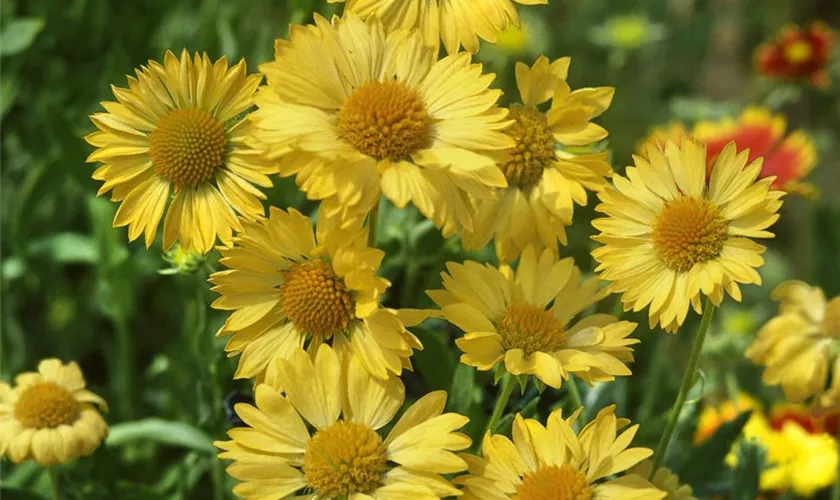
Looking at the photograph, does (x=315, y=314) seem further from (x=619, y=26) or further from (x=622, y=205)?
(x=619, y=26)

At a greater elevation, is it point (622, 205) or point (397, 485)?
point (622, 205)

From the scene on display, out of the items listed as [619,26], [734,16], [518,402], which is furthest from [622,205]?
[734,16]

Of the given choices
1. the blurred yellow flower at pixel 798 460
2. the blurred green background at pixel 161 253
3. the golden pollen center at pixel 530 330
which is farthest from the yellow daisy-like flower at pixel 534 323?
the blurred yellow flower at pixel 798 460

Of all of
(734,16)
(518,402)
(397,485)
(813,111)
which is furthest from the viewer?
(734,16)

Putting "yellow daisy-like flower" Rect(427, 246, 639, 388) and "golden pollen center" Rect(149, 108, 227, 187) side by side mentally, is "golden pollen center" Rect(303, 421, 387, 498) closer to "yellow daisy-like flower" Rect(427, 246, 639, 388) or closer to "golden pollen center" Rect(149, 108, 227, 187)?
"yellow daisy-like flower" Rect(427, 246, 639, 388)

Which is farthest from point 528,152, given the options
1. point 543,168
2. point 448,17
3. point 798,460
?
point 798,460

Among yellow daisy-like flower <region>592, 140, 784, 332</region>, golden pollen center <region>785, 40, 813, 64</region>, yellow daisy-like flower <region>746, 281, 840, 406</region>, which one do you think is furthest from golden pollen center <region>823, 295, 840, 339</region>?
golden pollen center <region>785, 40, 813, 64</region>
